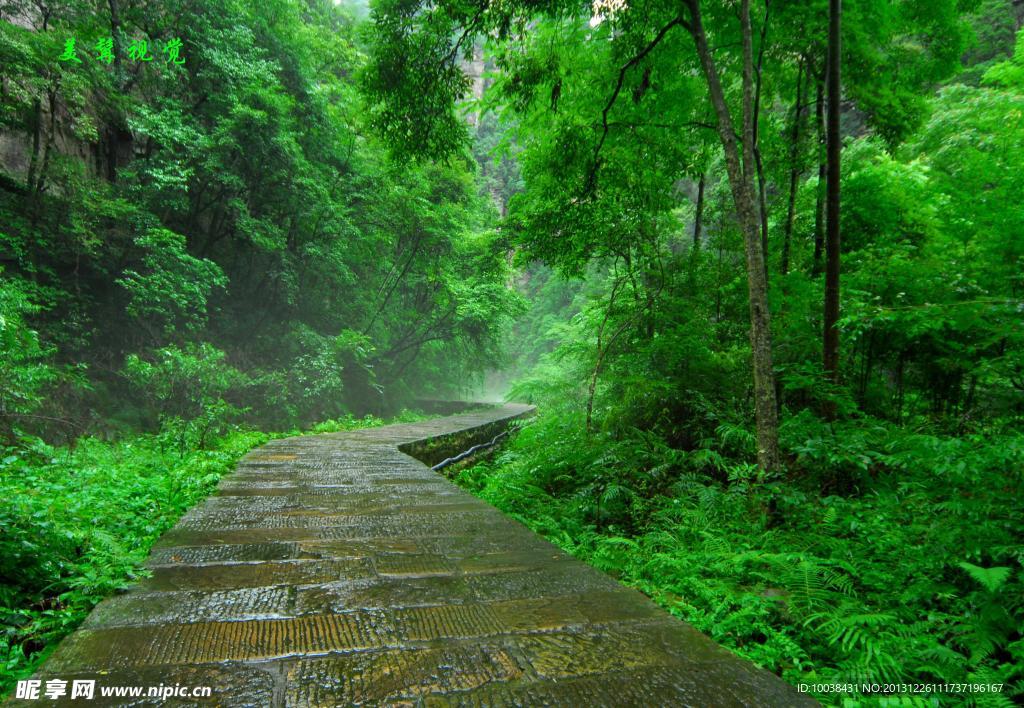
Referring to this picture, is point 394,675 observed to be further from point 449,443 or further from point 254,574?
point 449,443

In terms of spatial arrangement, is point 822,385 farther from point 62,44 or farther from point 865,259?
point 62,44

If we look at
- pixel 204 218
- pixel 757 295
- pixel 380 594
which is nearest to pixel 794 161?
pixel 757 295

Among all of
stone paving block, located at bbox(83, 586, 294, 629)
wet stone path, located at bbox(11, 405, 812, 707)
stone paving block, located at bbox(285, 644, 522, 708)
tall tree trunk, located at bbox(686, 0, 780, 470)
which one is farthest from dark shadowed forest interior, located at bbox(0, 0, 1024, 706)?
stone paving block, located at bbox(285, 644, 522, 708)

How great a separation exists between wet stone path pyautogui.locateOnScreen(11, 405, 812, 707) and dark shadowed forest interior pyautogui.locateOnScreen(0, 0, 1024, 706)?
37cm

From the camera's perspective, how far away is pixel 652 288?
6.67 m

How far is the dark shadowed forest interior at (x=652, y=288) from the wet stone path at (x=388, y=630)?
37 cm

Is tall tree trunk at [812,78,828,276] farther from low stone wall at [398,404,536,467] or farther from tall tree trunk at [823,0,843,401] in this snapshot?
low stone wall at [398,404,536,467]

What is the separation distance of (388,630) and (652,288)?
19.3 ft

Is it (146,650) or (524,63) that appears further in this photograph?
(524,63)

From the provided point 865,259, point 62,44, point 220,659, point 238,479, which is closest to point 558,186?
point 865,259

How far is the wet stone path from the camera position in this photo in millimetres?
1342

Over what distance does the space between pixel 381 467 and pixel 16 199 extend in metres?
9.74

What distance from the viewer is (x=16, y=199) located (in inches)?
352

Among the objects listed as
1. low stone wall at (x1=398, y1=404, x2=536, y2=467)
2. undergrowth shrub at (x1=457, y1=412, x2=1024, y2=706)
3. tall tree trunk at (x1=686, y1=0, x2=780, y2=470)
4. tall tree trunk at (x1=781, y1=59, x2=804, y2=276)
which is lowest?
low stone wall at (x1=398, y1=404, x2=536, y2=467)
